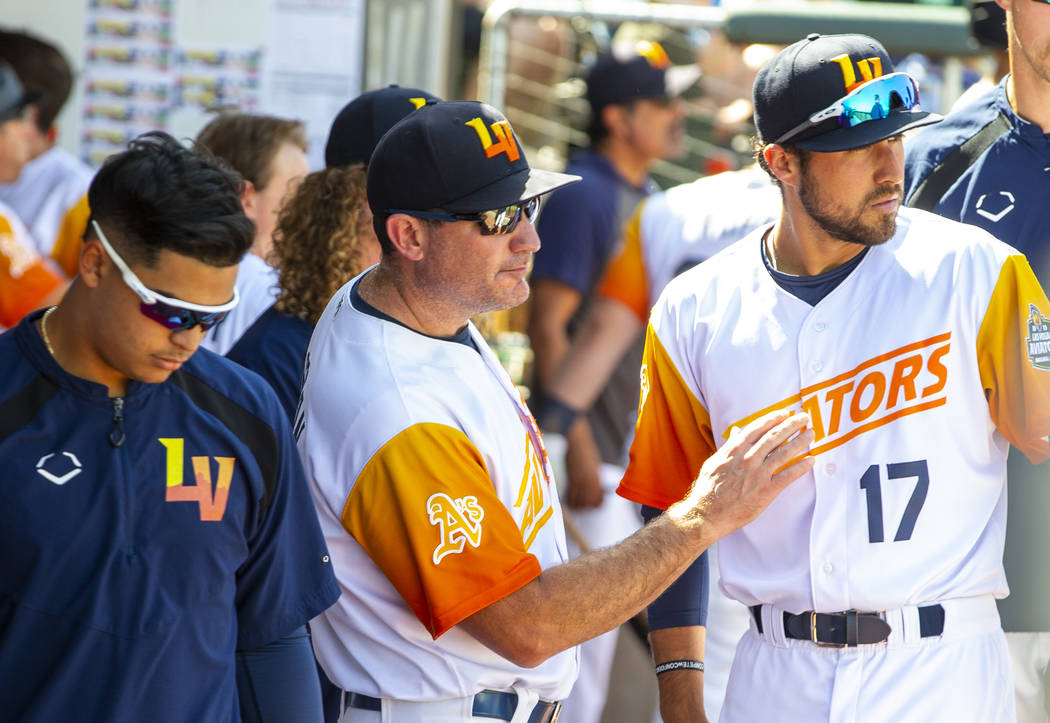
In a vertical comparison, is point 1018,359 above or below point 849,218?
below

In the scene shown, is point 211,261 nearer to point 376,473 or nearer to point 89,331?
point 89,331

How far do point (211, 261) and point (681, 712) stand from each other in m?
1.43

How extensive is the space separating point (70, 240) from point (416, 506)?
126 inches

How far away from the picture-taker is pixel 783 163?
291 centimetres

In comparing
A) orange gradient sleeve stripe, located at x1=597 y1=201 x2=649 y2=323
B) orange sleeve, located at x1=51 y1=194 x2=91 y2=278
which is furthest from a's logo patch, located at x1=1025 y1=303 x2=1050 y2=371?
orange sleeve, located at x1=51 y1=194 x2=91 y2=278

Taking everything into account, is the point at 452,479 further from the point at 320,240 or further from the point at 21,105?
the point at 21,105

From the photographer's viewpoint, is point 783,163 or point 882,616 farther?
point 783,163

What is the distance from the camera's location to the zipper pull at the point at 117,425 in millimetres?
2279

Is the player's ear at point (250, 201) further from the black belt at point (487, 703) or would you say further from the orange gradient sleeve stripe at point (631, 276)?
the orange gradient sleeve stripe at point (631, 276)

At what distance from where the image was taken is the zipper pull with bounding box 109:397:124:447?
2279 millimetres

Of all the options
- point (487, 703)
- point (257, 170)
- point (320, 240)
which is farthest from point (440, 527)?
point (257, 170)

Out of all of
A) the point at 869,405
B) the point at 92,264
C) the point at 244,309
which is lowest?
the point at 244,309

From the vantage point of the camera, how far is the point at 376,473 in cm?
261

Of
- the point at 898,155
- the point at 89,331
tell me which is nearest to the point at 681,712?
the point at 898,155
